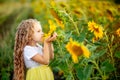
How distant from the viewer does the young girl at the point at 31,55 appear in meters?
4.02

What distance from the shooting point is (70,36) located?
377cm

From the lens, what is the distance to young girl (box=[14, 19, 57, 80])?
4.02 m

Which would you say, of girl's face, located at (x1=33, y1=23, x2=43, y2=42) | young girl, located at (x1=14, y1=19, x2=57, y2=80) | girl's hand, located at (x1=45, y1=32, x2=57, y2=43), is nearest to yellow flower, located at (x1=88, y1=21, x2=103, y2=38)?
girl's hand, located at (x1=45, y1=32, x2=57, y2=43)

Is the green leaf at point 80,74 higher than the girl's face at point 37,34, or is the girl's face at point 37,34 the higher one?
the girl's face at point 37,34

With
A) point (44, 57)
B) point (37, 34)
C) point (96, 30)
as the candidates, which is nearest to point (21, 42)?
point (37, 34)

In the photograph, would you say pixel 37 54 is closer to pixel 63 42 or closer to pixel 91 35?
pixel 63 42

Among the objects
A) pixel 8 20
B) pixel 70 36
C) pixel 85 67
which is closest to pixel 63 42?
pixel 70 36

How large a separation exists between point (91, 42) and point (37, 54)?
48cm

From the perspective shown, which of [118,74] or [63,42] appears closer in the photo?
[63,42]

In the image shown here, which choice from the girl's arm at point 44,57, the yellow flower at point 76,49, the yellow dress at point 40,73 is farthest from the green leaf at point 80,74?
the yellow dress at point 40,73

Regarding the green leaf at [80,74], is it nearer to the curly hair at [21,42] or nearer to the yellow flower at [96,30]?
the yellow flower at [96,30]

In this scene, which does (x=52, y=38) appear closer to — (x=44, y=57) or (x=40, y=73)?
(x=44, y=57)

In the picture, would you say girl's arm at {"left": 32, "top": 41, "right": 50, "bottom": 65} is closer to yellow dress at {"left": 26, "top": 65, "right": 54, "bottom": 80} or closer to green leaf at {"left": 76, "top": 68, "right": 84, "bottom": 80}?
yellow dress at {"left": 26, "top": 65, "right": 54, "bottom": 80}

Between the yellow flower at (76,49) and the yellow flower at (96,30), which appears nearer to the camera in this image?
the yellow flower at (76,49)
